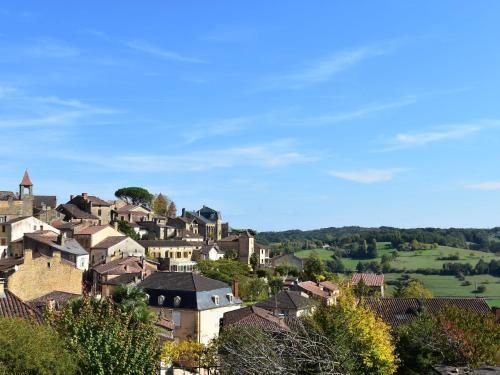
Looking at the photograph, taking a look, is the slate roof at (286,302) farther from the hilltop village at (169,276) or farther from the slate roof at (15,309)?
the slate roof at (15,309)

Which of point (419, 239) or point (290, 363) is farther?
point (419, 239)

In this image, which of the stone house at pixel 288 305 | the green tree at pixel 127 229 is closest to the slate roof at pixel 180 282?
the stone house at pixel 288 305

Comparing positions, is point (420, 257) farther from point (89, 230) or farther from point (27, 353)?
point (27, 353)

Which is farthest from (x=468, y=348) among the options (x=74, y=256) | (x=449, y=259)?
(x=449, y=259)

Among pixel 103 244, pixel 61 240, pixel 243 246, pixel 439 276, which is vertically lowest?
pixel 439 276

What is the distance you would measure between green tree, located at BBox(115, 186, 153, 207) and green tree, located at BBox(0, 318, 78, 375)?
381 ft

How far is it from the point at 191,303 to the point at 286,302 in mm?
13498

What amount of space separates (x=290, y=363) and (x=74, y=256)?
179ft

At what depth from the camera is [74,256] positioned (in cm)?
6581

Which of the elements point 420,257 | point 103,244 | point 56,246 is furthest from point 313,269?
point 420,257

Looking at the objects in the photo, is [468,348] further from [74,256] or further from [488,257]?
[488,257]

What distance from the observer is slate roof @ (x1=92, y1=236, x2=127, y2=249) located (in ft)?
250

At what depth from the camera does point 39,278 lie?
46594mm

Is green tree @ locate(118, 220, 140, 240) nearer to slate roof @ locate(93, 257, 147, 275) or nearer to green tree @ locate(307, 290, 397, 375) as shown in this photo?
slate roof @ locate(93, 257, 147, 275)
